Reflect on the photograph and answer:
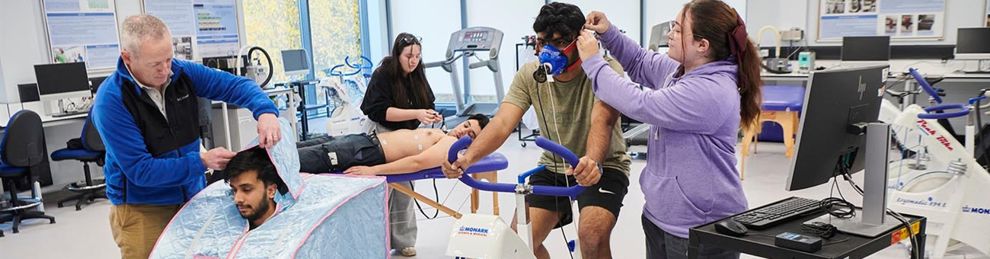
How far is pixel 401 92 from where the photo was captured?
3.73 metres

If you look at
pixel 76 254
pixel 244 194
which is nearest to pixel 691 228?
pixel 244 194

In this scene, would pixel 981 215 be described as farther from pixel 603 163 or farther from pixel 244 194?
pixel 244 194

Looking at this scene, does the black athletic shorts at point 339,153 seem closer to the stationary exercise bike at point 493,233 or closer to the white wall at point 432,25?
the stationary exercise bike at point 493,233

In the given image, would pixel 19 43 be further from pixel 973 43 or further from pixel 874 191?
pixel 973 43

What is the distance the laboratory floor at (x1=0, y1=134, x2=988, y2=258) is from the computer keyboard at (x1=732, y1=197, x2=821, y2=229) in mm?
1837

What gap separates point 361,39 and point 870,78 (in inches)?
350

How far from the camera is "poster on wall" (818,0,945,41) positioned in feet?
23.0

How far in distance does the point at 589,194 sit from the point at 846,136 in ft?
2.94

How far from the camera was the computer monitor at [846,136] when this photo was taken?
5.67 ft

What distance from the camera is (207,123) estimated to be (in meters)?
5.96

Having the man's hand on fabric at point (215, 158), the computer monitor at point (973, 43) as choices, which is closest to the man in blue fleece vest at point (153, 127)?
the man's hand on fabric at point (215, 158)

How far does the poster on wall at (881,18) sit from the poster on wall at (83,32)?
6607mm

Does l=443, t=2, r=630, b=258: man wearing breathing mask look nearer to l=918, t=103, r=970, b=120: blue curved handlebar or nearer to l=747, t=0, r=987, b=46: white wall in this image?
l=918, t=103, r=970, b=120: blue curved handlebar

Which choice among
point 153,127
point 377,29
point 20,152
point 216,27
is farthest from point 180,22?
point 153,127
